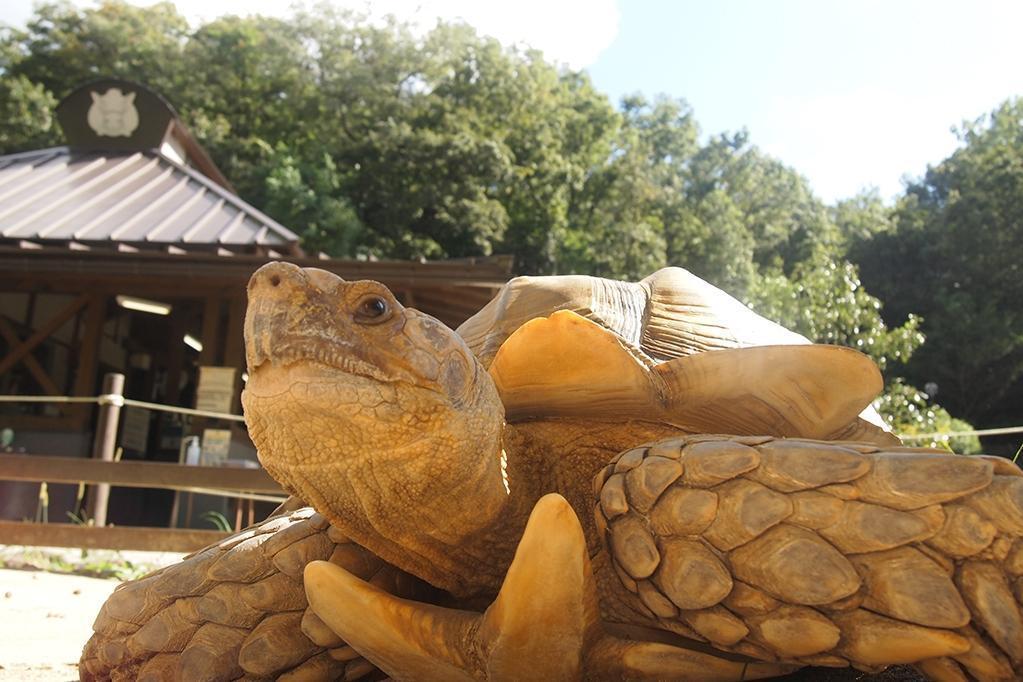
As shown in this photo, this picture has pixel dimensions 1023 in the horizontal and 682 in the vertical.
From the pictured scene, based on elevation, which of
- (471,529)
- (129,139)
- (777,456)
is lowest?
(471,529)

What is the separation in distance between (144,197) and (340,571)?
10148mm

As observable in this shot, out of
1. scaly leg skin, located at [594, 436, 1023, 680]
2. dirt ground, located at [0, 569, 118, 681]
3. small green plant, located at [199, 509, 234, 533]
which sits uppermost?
scaly leg skin, located at [594, 436, 1023, 680]

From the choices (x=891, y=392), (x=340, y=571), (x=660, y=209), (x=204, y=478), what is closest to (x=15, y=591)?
(x=204, y=478)

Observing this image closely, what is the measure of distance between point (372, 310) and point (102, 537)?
16.2 ft

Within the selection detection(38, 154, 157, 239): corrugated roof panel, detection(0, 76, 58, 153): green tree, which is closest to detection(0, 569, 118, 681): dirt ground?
detection(38, 154, 157, 239): corrugated roof panel

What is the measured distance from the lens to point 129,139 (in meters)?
12.6

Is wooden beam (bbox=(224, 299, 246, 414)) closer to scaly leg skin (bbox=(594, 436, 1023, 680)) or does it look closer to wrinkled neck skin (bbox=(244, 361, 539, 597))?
wrinkled neck skin (bbox=(244, 361, 539, 597))

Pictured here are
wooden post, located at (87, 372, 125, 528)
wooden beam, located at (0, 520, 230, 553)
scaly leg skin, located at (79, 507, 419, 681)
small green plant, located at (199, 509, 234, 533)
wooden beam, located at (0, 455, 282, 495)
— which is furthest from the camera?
small green plant, located at (199, 509, 234, 533)

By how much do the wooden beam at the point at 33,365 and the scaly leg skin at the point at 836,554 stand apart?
9.54 meters

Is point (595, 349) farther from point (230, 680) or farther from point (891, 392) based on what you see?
point (891, 392)

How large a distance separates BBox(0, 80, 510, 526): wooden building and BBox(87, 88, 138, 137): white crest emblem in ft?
0.06

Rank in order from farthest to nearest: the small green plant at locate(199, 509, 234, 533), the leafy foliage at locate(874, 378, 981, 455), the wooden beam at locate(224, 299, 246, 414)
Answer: the leafy foliage at locate(874, 378, 981, 455) < the wooden beam at locate(224, 299, 246, 414) < the small green plant at locate(199, 509, 234, 533)

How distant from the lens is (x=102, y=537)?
5527mm

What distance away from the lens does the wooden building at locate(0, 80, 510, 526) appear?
27.2 ft
